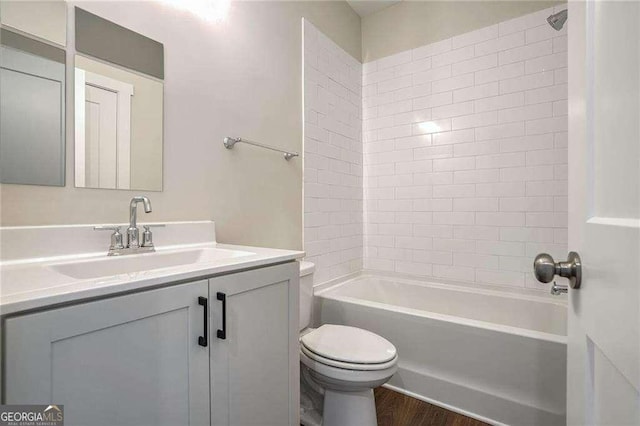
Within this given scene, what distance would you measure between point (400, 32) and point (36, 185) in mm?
2623

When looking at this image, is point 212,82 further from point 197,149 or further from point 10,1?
point 10,1

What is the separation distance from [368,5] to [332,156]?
1.35 meters

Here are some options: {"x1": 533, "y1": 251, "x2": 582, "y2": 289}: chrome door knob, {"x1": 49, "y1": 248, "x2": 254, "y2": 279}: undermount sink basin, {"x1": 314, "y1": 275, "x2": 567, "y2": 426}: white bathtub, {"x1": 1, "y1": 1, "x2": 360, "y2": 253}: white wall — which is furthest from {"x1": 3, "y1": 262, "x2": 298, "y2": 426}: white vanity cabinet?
{"x1": 314, "y1": 275, "x2": 567, "y2": 426}: white bathtub

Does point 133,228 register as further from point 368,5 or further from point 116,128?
point 368,5

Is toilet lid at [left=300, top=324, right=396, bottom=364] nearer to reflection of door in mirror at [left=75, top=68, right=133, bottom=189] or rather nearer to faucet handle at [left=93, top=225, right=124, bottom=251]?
faucet handle at [left=93, top=225, right=124, bottom=251]

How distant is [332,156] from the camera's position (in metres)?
2.38

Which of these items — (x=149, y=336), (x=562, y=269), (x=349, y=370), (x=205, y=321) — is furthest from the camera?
(x=349, y=370)

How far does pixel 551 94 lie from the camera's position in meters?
2.01

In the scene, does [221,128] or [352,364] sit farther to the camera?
[221,128]

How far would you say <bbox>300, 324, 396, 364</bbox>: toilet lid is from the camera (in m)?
1.35

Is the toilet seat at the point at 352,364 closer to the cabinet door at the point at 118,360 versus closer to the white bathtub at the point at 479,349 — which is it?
the white bathtub at the point at 479,349

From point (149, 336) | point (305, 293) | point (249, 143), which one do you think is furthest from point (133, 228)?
point (305, 293)

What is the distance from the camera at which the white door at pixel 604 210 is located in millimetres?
400

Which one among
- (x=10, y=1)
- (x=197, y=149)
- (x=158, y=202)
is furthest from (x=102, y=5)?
(x=158, y=202)
